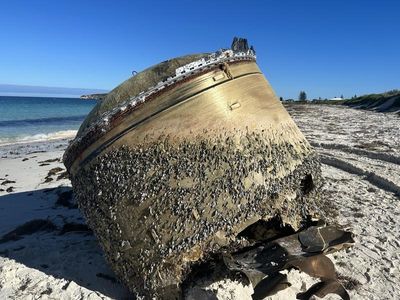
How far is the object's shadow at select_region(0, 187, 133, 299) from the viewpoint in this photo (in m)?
3.98

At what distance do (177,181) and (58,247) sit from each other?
2.28 m

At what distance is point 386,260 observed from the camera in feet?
14.2

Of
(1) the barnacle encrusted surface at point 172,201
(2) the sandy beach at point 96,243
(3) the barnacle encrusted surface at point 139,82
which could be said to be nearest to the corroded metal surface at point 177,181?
(1) the barnacle encrusted surface at point 172,201

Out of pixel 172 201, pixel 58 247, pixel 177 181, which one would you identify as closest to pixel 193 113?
pixel 177 181

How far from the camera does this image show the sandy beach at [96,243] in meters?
3.77

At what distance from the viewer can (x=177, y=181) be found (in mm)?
3326

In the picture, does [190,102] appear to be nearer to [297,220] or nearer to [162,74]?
[162,74]

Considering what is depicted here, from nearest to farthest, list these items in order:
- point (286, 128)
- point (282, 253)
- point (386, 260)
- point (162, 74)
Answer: point (282, 253) < point (162, 74) < point (286, 128) < point (386, 260)

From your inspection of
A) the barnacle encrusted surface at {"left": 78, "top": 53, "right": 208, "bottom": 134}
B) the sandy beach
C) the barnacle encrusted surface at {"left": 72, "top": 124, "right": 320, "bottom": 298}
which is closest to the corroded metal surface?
the barnacle encrusted surface at {"left": 72, "top": 124, "right": 320, "bottom": 298}

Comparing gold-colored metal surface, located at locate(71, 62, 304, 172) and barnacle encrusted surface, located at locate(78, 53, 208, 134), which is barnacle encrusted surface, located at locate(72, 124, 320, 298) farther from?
barnacle encrusted surface, located at locate(78, 53, 208, 134)

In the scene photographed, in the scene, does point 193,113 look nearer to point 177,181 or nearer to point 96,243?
point 177,181

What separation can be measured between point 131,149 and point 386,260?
9.65ft

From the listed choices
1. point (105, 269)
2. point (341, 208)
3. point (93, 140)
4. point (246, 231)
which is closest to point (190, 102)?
point (93, 140)

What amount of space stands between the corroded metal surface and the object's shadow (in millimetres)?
503
